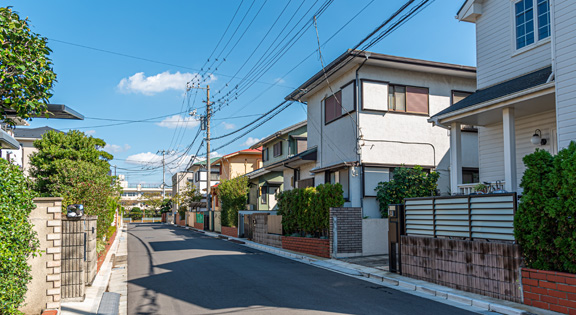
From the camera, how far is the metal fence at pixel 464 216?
357 inches

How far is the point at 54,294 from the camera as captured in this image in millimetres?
7559

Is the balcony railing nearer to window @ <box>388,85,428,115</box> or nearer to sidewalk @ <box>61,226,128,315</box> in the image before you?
window @ <box>388,85,428,115</box>

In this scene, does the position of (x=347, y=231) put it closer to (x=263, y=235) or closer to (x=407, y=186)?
(x=407, y=186)

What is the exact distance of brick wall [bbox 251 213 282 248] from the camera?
21308 millimetres

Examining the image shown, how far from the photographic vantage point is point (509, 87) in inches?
479

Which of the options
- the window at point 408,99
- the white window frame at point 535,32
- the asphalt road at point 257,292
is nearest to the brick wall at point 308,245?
the asphalt road at point 257,292

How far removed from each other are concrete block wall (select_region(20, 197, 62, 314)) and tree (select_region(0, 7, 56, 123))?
178 centimetres

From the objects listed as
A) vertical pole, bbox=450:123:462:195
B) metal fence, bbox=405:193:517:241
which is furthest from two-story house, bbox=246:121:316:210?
metal fence, bbox=405:193:517:241

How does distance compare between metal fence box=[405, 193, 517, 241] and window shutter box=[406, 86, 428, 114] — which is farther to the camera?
window shutter box=[406, 86, 428, 114]

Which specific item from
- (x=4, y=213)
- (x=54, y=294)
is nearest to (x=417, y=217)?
(x=54, y=294)

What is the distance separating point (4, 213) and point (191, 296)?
16.0 ft

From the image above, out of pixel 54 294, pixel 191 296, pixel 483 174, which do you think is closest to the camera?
pixel 54 294

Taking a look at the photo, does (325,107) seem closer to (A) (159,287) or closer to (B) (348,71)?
(B) (348,71)

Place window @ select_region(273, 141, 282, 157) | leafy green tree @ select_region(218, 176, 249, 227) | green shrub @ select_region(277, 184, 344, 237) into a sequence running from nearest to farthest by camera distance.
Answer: green shrub @ select_region(277, 184, 344, 237), leafy green tree @ select_region(218, 176, 249, 227), window @ select_region(273, 141, 282, 157)
